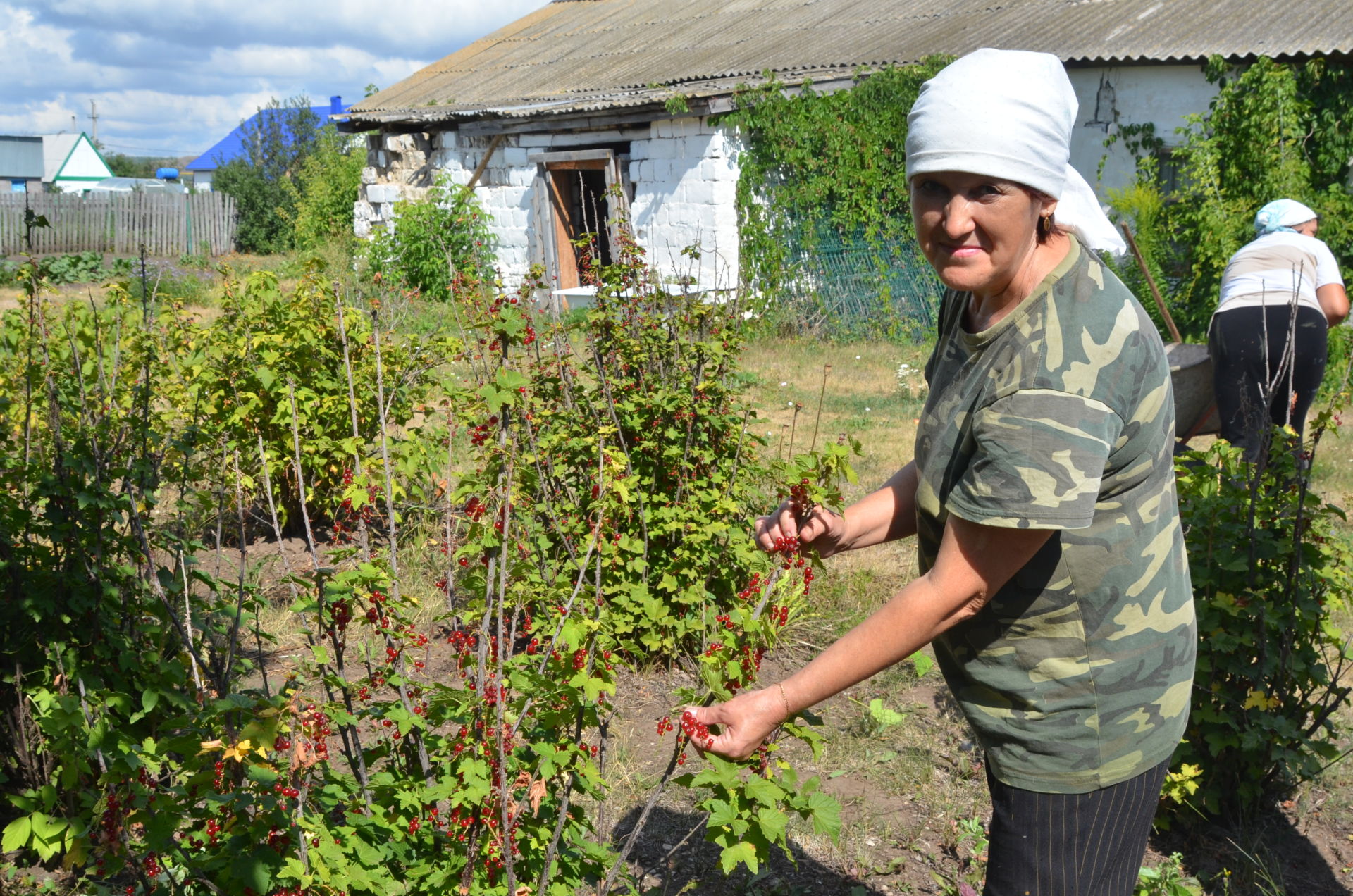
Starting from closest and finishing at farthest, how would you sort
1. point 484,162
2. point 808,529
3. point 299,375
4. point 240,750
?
point 240,750 < point 808,529 < point 299,375 < point 484,162

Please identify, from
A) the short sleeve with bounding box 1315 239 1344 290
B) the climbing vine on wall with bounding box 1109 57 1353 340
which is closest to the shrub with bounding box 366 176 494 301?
the climbing vine on wall with bounding box 1109 57 1353 340

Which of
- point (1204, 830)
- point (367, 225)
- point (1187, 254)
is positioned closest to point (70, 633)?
point (1204, 830)

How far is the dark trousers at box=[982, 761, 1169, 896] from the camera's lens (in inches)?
63.7

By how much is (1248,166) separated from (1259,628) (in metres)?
7.70

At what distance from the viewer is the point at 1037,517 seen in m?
1.36

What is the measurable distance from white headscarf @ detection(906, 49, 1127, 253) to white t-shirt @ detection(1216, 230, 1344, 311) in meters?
3.80

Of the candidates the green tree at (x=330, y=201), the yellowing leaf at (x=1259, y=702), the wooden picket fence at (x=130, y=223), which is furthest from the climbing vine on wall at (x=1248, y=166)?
the wooden picket fence at (x=130, y=223)

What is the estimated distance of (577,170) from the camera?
43.6 feet

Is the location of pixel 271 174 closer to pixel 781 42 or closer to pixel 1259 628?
pixel 781 42

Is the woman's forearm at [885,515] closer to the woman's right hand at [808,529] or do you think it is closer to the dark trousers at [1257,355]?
the woman's right hand at [808,529]

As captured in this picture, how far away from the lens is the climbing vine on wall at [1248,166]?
888 centimetres

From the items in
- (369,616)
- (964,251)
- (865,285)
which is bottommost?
(369,616)

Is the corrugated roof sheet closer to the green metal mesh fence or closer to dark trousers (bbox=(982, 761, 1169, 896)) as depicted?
the green metal mesh fence

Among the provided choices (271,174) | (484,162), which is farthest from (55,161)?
(484,162)
